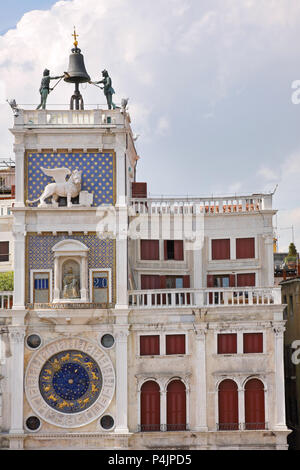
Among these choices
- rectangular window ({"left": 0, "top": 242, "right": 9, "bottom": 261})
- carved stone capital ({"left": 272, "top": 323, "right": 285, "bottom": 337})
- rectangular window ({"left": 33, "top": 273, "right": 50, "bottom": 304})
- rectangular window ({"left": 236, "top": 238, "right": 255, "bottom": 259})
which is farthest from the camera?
rectangular window ({"left": 0, "top": 242, "right": 9, "bottom": 261})

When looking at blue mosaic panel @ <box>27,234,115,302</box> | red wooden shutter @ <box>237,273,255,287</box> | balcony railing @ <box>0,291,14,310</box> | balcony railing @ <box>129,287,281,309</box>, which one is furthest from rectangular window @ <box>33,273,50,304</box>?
red wooden shutter @ <box>237,273,255,287</box>

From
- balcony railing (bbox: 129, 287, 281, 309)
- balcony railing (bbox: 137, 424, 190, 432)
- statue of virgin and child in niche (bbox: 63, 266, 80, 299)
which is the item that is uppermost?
statue of virgin and child in niche (bbox: 63, 266, 80, 299)

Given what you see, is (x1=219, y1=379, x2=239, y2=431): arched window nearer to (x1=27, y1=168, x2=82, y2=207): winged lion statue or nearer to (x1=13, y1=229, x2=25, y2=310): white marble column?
(x1=13, y1=229, x2=25, y2=310): white marble column

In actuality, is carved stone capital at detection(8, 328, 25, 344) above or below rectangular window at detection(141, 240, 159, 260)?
below

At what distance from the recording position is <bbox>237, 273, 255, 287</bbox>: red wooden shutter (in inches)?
1848

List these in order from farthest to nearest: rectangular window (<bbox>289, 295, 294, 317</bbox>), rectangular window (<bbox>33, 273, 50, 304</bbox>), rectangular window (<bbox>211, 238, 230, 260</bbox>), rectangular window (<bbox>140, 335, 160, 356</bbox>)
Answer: rectangular window (<bbox>289, 295, 294, 317</bbox>) → rectangular window (<bbox>211, 238, 230, 260</bbox>) → rectangular window (<bbox>33, 273, 50, 304</bbox>) → rectangular window (<bbox>140, 335, 160, 356</bbox>)

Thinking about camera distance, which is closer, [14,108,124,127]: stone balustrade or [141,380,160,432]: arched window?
[141,380,160,432]: arched window

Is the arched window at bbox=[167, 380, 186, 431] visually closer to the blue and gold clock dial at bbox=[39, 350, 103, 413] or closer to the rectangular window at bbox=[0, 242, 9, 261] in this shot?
the blue and gold clock dial at bbox=[39, 350, 103, 413]

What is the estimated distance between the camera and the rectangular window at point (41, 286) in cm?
4456

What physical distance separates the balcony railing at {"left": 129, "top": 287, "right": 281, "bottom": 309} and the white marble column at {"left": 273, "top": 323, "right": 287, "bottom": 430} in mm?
1625

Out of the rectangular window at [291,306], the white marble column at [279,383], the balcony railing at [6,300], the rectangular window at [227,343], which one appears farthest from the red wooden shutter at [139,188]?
the rectangular window at [291,306]

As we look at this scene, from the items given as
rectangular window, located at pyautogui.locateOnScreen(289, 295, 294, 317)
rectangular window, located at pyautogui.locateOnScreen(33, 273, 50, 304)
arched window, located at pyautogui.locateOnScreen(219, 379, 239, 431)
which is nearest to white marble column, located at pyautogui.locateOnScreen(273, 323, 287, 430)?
arched window, located at pyautogui.locateOnScreen(219, 379, 239, 431)

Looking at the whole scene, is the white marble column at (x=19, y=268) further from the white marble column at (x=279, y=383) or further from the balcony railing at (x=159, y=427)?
the white marble column at (x=279, y=383)
